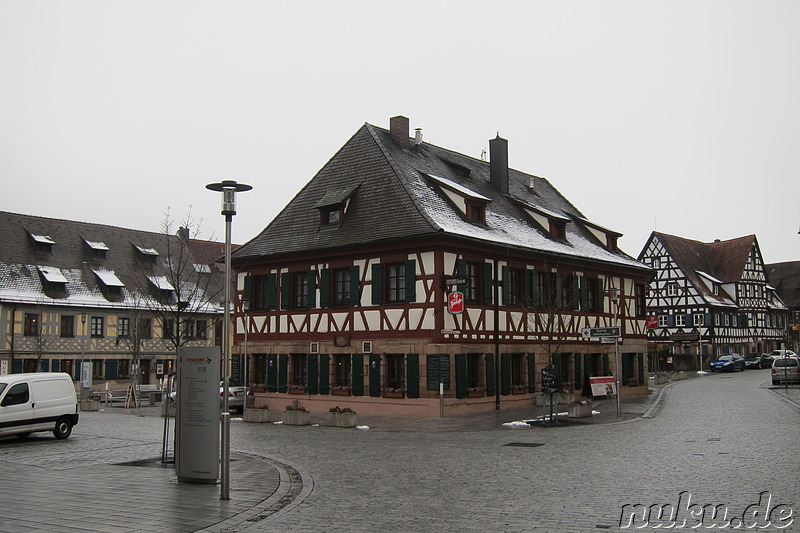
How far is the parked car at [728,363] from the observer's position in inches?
2530

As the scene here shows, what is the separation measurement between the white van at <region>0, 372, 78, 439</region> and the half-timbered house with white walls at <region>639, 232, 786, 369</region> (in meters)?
53.5

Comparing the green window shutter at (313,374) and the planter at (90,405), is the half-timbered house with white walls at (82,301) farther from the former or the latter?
the green window shutter at (313,374)

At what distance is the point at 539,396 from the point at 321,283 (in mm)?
9827

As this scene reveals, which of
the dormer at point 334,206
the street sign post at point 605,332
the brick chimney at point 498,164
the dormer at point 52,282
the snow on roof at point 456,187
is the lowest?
the street sign post at point 605,332

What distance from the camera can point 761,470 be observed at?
14000 mm

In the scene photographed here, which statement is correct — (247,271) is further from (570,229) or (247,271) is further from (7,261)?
(7,261)

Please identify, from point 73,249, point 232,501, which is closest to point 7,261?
point 73,249

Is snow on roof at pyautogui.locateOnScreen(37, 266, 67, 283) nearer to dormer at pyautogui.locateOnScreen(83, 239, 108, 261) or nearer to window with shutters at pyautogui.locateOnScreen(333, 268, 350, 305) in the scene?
dormer at pyautogui.locateOnScreen(83, 239, 108, 261)

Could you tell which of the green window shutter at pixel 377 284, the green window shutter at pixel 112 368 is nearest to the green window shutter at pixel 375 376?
the green window shutter at pixel 377 284

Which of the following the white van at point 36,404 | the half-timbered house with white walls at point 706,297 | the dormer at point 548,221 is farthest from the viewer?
the half-timbered house with white walls at point 706,297

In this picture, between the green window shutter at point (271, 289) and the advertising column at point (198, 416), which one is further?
the green window shutter at point (271, 289)

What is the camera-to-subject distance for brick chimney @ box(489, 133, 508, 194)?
40688mm

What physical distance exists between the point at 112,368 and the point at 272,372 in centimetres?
2162

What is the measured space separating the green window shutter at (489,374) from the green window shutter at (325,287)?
6654 millimetres
